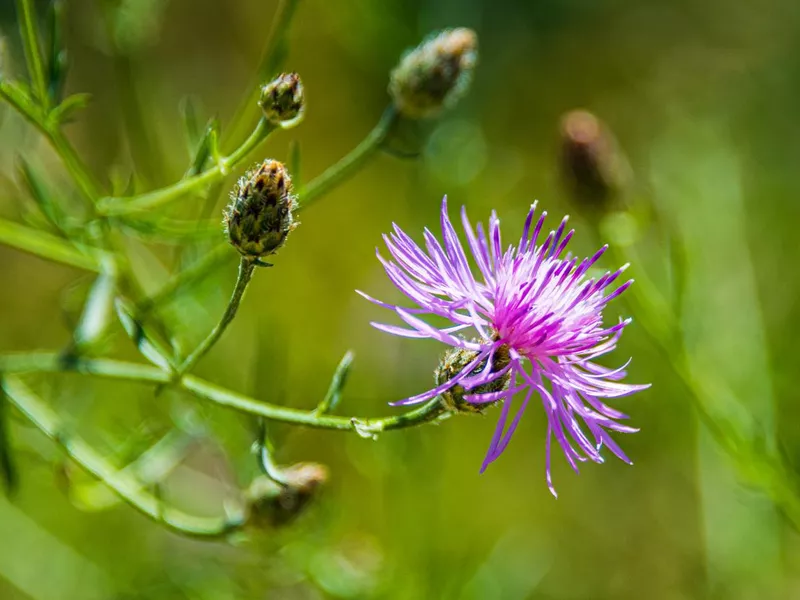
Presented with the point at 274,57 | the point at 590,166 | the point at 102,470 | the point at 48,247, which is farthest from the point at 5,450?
the point at 590,166

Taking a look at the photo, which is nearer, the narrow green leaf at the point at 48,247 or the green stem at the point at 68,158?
the green stem at the point at 68,158

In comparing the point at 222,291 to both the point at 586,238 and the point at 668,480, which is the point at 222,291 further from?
the point at 668,480

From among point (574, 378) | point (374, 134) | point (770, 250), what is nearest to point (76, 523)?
point (374, 134)

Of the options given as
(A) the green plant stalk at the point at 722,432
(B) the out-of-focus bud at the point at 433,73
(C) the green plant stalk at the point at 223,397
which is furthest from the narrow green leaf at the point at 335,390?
(A) the green plant stalk at the point at 722,432

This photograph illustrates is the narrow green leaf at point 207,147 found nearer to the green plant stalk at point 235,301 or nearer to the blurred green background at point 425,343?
the green plant stalk at point 235,301

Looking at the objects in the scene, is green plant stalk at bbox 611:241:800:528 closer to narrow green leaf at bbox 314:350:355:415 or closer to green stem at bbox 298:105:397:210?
green stem at bbox 298:105:397:210

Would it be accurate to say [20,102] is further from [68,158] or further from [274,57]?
[274,57]
